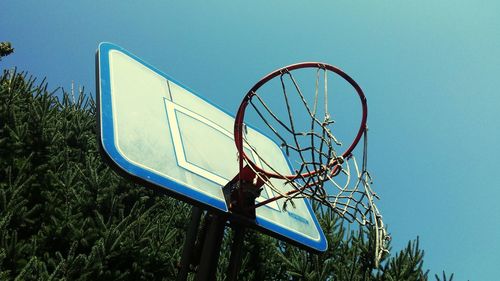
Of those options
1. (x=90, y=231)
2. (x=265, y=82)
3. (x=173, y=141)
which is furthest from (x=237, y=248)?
(x=90, y=231)

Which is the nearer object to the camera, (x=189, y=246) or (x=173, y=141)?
(x=173, y=141)

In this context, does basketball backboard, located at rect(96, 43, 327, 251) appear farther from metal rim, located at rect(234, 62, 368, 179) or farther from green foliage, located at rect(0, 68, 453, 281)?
green foliage, located at rect(0, 68, 453, 281)

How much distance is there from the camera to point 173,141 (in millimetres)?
3230

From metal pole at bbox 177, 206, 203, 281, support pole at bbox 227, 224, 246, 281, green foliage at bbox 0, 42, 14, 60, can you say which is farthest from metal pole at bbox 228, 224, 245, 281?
green foliage at bbox 0, 42, 14, 60

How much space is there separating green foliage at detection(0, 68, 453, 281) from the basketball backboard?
1.99 meters

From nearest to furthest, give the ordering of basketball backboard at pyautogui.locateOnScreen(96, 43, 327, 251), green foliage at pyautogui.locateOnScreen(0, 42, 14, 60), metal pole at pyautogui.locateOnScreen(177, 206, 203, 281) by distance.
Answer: basketball backboard at pyautogui.locateOnScreen(96, 43, 327, 251)
metal pole at pyautogui.locateOnScreen(177, 206, 203, 281)
green foliage at pyautogui.locateOnScreen(0, 42, 14, 60)

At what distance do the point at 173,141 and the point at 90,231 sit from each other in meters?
2.63

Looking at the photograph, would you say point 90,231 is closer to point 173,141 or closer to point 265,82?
point 173,141

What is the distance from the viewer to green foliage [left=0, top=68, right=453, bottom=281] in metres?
4.82

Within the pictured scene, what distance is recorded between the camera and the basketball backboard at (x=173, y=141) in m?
2.78

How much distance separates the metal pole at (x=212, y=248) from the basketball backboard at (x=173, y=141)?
26 centimetres

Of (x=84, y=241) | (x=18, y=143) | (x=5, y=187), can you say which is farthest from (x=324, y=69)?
(x=18, y=143)

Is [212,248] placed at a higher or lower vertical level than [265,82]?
lower

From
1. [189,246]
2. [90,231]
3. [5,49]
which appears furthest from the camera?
[5,49]
